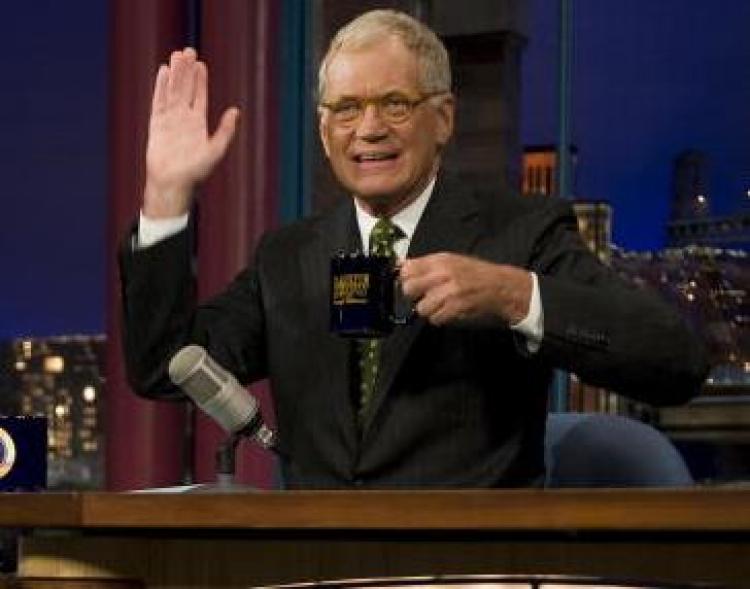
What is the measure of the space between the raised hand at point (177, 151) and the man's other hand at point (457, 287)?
1.12ft

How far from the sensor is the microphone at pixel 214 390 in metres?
1.34

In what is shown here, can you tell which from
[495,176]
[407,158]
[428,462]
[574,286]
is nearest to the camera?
[574,286]

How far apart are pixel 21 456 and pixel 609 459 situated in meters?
0.73

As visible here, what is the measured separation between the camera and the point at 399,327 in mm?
1611

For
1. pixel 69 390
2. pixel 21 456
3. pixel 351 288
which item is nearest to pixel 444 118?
pixel 351 288

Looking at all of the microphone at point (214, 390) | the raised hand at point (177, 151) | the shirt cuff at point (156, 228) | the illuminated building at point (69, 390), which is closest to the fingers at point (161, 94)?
the raised hand at point (177, 151)

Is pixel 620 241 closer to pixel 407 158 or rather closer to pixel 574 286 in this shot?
pixel 407 158

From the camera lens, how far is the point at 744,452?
392cm

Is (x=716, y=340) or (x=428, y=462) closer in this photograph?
(x=428, y=462)

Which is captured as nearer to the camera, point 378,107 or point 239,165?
point 378,107

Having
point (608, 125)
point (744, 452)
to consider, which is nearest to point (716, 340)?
point (744, 452)

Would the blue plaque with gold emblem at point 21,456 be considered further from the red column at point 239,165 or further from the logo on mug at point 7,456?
the red column at point 239,165

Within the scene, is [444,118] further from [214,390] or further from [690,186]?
[690,186]

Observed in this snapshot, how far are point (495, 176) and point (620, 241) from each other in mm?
419
